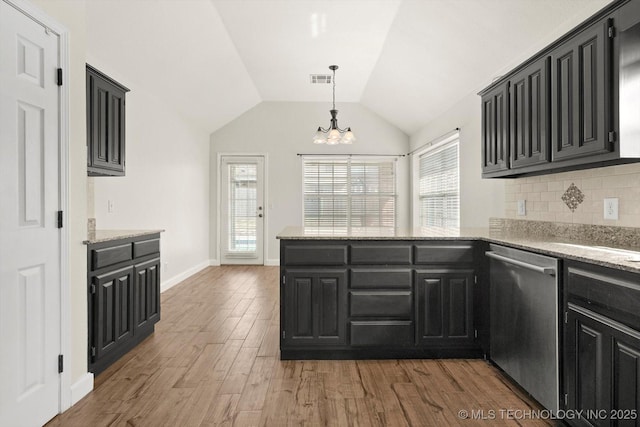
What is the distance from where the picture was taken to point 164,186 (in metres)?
5.49

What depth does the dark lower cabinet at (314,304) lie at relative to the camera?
289 cm

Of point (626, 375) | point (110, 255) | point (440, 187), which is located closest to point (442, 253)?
point (626, 375)

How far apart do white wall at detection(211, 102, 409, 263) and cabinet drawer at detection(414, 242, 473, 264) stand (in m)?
4.70

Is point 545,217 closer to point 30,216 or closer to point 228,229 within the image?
point 30,216

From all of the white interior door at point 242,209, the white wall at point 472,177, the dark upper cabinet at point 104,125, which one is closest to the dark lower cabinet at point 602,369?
the white wall at point 472,177

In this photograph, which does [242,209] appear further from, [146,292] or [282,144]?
[146,292]

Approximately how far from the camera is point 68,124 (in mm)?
2264

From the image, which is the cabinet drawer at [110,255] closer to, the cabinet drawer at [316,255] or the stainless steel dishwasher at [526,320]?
the cabinet drawer at [316,255]

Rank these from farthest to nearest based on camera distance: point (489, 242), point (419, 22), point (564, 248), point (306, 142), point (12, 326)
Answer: point (306, 142) < point (419, 22) < point (489, 242) < point (564, 248) < point (12, 326)

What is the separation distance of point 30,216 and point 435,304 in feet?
8.10

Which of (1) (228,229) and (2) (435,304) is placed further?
(1) (228,229)

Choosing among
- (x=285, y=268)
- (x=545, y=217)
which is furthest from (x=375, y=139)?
(x=285, y=268)

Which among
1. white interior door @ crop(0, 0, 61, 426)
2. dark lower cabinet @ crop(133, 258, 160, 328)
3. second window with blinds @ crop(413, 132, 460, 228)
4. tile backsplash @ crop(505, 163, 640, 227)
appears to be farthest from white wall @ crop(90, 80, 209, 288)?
tile backsplash @ crop(505, 163, 640, 227)

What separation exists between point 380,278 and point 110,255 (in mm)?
1843
